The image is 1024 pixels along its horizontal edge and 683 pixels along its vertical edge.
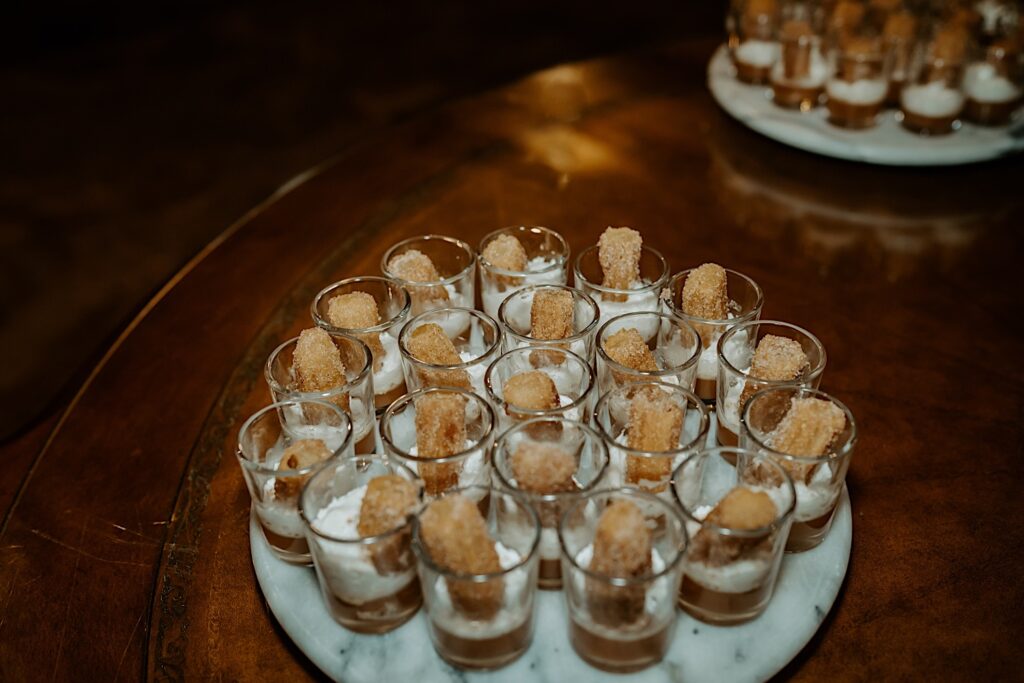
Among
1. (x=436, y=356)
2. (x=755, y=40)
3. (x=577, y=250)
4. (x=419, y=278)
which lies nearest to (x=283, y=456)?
(x=436, y=356)

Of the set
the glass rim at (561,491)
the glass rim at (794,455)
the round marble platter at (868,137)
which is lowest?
the round marble platter at (868,137)

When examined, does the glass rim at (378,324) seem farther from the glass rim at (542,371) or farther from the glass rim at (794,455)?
the glass rim at (794,455)

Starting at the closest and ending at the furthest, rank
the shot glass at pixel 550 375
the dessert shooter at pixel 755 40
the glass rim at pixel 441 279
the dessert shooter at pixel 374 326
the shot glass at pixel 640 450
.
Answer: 1. the shot glass at pixel 640 450
2. the shot glass at pixel 550 375
3. the dessert shooter at pixel 374 326
4. the glass rim at pixel 441 279
5. the dessert shooter at pixel 755 40

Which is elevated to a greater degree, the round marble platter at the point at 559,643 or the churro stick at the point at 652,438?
the churro stick at the point at 652,438

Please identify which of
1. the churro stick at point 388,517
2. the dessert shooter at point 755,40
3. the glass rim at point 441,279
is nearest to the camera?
the churro stick at point 388,517

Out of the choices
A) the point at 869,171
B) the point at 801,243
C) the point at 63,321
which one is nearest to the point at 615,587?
the point at 801,243

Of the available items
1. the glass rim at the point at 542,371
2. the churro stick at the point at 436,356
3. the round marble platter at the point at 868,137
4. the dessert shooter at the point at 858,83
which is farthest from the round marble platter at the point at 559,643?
the dessert shooter at the point at 858,83
